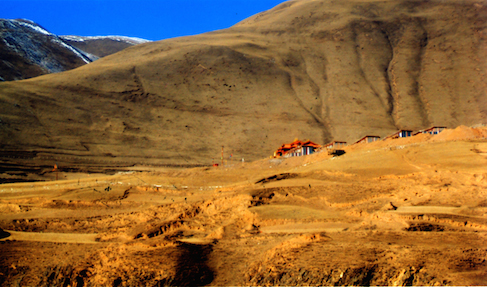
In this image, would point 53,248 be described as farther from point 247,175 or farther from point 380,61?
point 380,61

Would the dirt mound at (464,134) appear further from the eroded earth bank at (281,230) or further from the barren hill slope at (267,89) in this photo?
the barren hill slope at (267,89)

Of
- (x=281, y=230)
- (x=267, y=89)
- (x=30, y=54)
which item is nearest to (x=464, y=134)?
(x=281, y=230)

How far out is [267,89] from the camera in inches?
1839

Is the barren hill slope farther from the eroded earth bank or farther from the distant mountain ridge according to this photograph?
the distant mountain ridge

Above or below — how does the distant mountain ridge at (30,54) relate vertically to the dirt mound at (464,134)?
above

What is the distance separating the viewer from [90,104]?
40.0 metres

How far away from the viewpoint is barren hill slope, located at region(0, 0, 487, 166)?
3594 cm

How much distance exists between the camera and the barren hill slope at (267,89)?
35938 mm

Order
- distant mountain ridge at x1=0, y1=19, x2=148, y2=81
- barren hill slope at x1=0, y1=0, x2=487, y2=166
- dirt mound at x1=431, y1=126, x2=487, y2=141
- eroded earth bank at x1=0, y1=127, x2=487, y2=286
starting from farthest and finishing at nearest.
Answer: distant mountain ridge at x1=0, y1=19, x2=148, y2=81 < barren hill slope at x1=0, y1=0, x2=487, y2=166 < dirt mound at x1=431, y1=126, x2=487, y2=141 < eroded earth bank at x1=0, y1=127, x2=487, y2=286

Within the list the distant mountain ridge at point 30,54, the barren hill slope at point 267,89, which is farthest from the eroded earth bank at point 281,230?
the distant mountain ridge at point 30,54

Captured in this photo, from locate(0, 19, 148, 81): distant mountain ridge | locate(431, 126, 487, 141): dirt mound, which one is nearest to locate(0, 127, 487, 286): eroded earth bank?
locate(431, 126, 487, 141): dirt mound

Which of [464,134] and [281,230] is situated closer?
[281,230]

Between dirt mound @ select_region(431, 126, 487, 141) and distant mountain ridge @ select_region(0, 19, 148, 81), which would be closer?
dirt mound @ select_region(431, 126, 487, 141)

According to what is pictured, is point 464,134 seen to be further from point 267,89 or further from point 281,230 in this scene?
point 267,89
